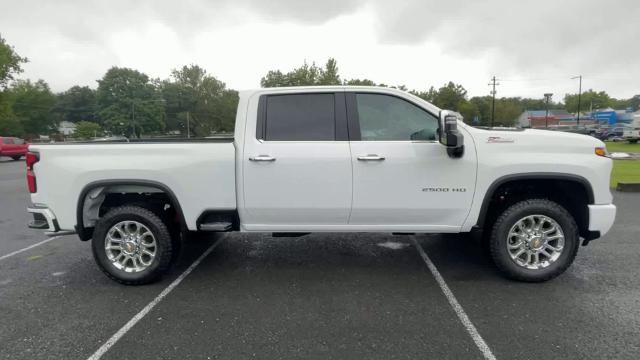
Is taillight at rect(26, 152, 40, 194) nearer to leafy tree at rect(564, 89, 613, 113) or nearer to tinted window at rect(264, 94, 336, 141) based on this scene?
tinted window at rect(264, 94, 336, 141)

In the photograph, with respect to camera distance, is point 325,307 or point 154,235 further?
point 154,235

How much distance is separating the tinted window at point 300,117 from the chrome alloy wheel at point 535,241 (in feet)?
7.20

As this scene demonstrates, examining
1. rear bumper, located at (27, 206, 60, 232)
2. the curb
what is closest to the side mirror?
rear bumper, located at (27, 206, 60, 232)

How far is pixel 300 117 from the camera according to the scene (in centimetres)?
409

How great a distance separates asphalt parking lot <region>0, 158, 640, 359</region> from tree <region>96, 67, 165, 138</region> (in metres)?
73.7

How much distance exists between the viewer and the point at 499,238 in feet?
13.0

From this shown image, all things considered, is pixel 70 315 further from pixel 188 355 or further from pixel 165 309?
pixel 188 355

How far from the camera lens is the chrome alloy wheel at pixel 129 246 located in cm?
409

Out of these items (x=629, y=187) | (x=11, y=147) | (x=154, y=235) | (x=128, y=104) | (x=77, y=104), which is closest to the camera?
(x=154, y=235)

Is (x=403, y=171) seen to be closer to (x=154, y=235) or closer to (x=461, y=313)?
(x=461, y=313)

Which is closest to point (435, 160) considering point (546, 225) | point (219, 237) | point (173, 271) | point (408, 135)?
point (408, 135)

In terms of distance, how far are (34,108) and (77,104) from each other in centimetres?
3364

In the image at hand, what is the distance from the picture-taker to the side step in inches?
158

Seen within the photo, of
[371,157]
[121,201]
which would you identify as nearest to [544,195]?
[371,157]
